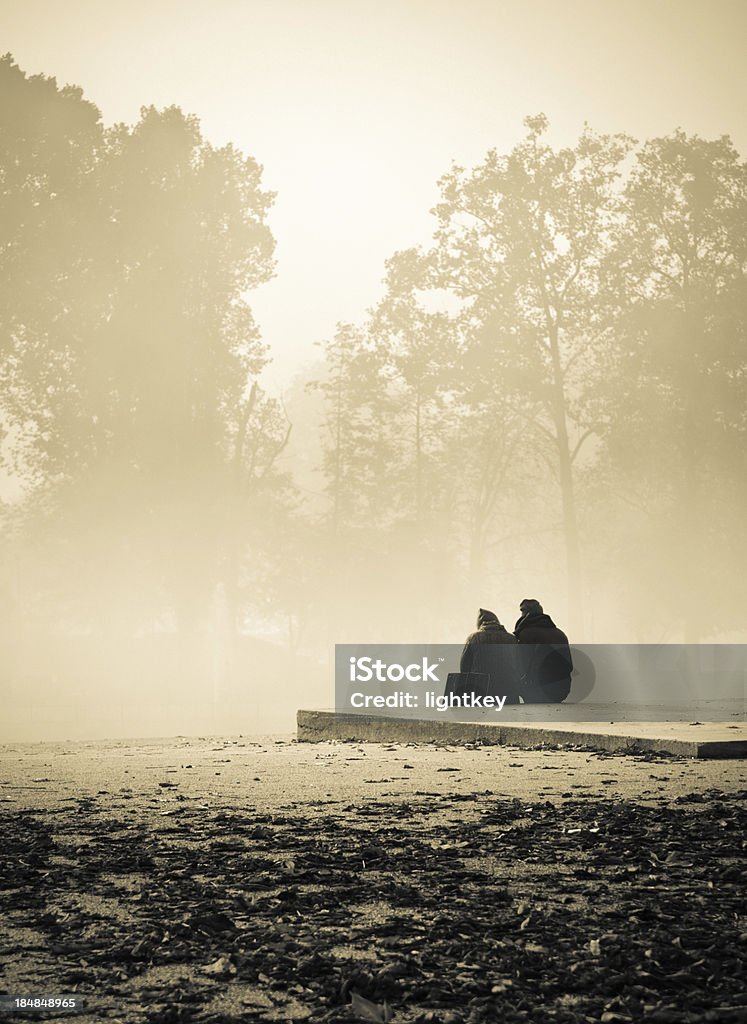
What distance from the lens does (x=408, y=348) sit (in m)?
37.9

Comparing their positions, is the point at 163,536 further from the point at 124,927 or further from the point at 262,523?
the point at 124,927

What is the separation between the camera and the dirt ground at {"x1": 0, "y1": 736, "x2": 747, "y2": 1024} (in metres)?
3.44

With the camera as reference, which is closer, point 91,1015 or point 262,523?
point 91,1015

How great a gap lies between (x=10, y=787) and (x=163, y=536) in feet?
82.6

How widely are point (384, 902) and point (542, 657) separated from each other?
10.7 metres

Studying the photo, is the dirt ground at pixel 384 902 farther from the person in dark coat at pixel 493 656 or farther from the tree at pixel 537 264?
the tree at pixel 537 264

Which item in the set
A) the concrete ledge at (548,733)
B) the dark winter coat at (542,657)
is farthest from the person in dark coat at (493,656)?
the concrete ledge at (548,733)

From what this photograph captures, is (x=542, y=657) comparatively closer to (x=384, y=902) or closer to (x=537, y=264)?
(x=384, y=902)

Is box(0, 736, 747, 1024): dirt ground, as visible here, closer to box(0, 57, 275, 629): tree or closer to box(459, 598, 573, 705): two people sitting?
box(459, 598, 573, 705): two people sitting

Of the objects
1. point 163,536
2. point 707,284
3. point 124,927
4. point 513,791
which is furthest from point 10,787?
point 707,284

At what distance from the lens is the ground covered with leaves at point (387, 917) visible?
135 inches

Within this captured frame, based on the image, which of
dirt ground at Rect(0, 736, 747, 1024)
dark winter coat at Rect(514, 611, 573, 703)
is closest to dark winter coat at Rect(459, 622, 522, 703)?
dark winter coat at Rect(514, 611, 573, 703)

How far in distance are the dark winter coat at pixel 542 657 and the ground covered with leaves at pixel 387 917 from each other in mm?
8054

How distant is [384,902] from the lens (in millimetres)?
4602
